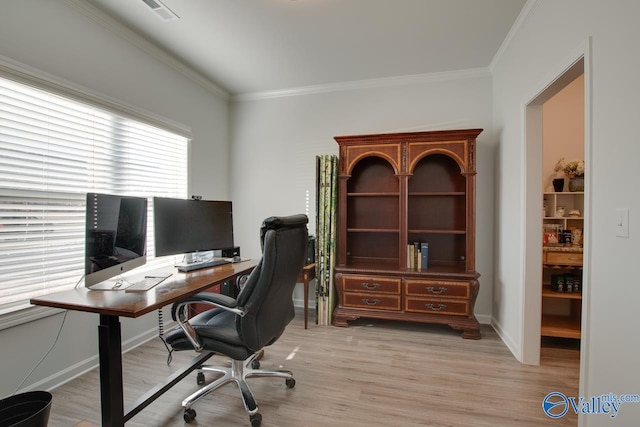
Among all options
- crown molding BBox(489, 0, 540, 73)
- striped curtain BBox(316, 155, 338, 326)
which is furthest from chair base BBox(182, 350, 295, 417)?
crown molding BBox(489, 0, 540, 73)

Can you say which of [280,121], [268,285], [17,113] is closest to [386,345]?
[268,285]

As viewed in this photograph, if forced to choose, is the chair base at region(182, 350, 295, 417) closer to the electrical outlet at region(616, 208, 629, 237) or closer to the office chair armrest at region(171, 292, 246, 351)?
the office chair armrest at region(171, 292, 246, 351)

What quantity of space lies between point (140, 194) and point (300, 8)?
2168 millimetres

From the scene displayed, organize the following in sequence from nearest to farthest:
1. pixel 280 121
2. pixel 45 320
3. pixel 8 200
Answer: pixel 8 200, pixel 45 320, pixel 280 121

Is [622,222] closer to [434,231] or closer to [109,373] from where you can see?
[434,231]

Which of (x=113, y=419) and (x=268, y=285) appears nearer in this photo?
(x=113, y=419)

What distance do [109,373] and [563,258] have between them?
350 centimetres

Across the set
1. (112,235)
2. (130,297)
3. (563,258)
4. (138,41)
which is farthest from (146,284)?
(563,258)

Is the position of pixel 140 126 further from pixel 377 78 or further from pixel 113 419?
pixel 377 78

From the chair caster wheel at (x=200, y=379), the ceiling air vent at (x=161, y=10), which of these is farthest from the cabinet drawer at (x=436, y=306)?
the ceiling air vent at (x=161, y=10)

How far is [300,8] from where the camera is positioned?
217cm

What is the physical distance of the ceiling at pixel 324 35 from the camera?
2.16 metres

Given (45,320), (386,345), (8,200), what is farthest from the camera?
(386,345)

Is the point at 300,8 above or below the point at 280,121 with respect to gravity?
above
